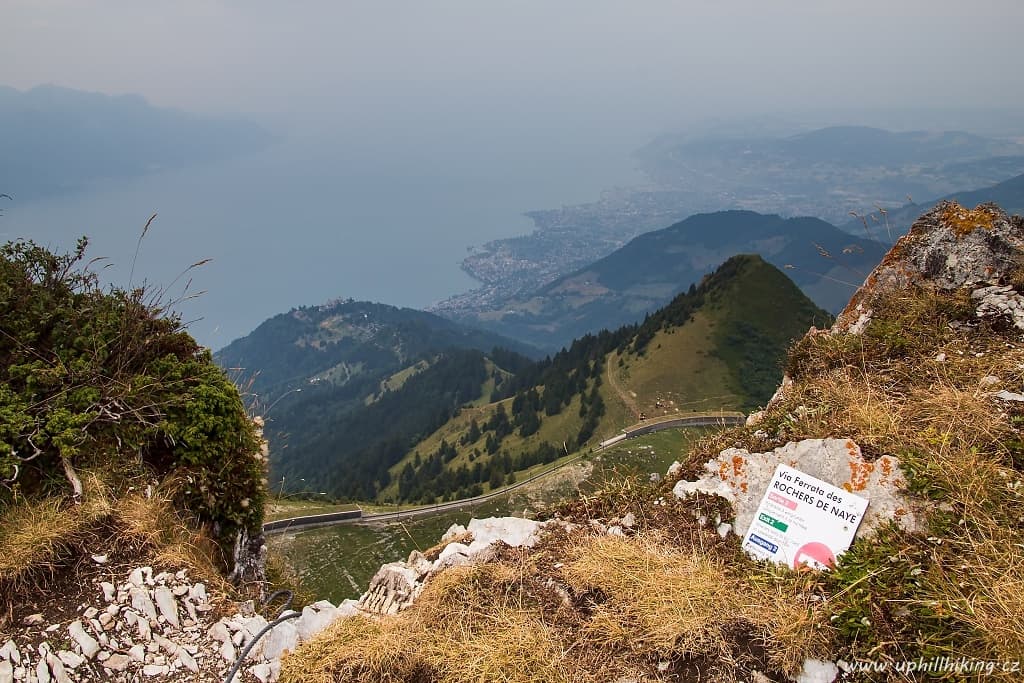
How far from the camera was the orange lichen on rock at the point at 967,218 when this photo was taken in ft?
31.5

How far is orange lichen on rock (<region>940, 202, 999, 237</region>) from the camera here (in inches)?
378

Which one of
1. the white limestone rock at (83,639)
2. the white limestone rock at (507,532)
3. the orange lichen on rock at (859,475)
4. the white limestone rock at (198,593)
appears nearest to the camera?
the white limestone rock at (83,639)

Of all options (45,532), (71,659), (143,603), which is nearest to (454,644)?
(143,603)

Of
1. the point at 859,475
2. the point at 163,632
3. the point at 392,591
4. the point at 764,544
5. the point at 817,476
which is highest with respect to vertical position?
the point at 859,475

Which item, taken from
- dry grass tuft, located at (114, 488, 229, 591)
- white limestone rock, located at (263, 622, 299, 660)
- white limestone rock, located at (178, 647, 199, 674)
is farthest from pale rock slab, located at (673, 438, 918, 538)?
→ dry grass tuft, located at (114, 488, 229, 591)

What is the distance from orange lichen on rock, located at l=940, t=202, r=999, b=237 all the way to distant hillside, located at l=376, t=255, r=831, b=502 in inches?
2896

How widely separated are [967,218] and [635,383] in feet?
315

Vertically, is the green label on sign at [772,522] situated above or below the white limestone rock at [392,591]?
above

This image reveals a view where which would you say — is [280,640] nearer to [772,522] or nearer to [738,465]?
[772,522]

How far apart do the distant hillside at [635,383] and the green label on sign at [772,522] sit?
250 ft

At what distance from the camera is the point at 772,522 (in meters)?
5.50

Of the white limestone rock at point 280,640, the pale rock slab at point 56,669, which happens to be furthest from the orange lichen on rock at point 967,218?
the pale rock slab at point 56,669

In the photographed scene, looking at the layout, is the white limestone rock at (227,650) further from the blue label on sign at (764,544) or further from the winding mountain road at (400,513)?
the winding mountain road at (400,513)

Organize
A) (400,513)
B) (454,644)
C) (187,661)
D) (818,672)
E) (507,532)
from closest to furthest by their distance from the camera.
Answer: (818,672)
(454,644)
(187,661)
(507,532)
(400,513)
